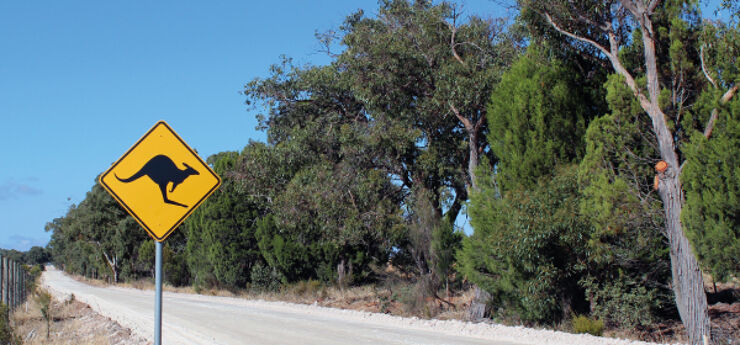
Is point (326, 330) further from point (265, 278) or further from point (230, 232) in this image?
point (230, 232)

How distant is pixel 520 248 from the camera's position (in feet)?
45.9

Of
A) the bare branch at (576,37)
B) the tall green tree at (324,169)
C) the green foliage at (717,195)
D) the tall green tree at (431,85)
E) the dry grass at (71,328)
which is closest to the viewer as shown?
the green foliage at (717,195)

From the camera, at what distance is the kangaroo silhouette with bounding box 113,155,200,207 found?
19.5ft

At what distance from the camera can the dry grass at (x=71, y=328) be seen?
47.3 feet

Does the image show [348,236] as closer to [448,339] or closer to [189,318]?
[189,318]

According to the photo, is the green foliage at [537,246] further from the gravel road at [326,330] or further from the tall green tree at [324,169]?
the tall green tree at [324,169]

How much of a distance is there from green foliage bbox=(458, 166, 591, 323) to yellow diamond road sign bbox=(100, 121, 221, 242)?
367 inches

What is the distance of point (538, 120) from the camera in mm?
15312

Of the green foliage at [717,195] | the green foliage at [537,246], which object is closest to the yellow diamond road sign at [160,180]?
the green foliage at [717,195]

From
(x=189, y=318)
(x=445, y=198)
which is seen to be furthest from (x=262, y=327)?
(x=445, y=198)

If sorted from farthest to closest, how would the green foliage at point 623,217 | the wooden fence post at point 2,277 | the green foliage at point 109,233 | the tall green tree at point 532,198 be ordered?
the green foliage at point 109,233 → the wooden fence post at point 2,277 → the tall green tree at point 532,198 → the green foliage at point 623,217

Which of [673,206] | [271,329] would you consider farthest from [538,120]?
[271,329]

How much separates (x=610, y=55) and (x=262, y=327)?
10547mm

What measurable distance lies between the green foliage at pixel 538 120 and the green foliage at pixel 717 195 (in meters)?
3.63
